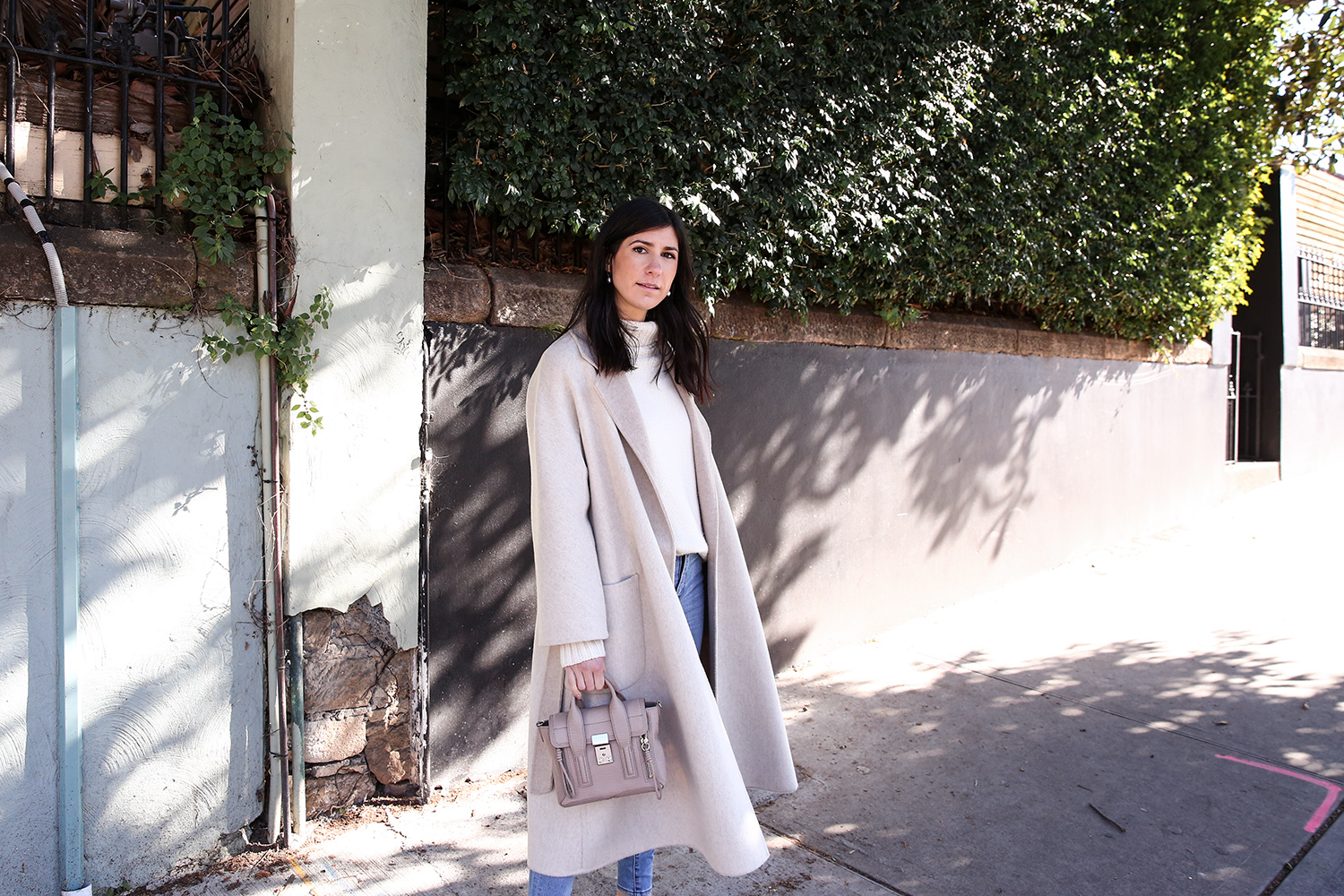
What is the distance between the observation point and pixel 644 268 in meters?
2.32

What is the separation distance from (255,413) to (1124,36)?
6.81m

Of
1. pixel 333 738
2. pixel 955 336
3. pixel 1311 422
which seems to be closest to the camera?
pixel 333 738

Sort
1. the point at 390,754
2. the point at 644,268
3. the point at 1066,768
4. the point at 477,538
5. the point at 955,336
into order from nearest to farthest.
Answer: the point at 644,268, the point at 390,754, the point at 477,538, the point at 1066,768, the point at 955,336

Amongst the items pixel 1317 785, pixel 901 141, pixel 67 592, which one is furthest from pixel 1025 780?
pixel 67 592

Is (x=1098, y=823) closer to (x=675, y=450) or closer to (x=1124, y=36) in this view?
(x=675, y=450)

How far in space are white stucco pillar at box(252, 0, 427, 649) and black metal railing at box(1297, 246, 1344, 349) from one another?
12073 millimetres

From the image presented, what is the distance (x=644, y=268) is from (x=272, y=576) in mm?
1591

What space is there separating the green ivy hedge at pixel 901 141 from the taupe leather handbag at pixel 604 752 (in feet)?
6.45

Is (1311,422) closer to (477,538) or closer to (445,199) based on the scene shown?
(477,538)

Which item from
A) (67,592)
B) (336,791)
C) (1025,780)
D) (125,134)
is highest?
(125,134)

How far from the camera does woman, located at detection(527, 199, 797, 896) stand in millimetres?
2141

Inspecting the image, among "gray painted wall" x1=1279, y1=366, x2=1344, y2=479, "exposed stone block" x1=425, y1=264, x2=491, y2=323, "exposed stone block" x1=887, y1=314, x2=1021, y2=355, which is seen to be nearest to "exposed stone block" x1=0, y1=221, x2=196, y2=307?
"exposed stone block" x1=425, y1=264, x2=491, y2=323

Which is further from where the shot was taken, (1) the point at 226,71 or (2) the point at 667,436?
(1) the point at 226,71

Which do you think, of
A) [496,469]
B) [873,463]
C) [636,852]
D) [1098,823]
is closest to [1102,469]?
[873,463]
